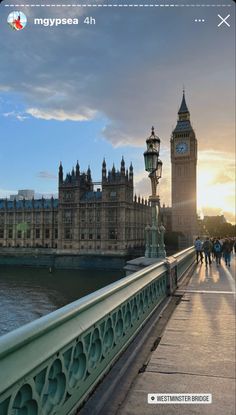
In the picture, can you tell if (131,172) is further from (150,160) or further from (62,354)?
(62,354)

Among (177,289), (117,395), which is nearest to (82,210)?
(177,289)

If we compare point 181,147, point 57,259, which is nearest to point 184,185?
point 181,147

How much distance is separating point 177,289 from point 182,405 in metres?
7.31

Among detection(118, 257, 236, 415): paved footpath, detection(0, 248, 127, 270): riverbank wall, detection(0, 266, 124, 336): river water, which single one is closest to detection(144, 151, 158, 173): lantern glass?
detection(118, 257, 236, 415): paved footpath

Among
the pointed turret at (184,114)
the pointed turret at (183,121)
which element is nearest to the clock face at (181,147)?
the pointed turret at (183,121)

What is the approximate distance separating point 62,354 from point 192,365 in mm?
2583

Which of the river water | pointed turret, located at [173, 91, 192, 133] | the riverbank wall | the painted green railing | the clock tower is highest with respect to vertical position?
pointed turret, located at [173, 91, 192, 133]

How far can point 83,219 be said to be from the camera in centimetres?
8975

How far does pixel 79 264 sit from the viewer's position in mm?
81812

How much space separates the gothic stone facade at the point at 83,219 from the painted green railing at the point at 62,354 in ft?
261

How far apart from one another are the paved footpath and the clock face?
10865cm

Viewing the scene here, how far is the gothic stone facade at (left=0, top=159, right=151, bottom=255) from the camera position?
86125 mm

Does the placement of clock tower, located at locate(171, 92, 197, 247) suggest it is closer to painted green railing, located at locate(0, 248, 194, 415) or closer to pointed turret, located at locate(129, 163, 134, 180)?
pointed turret, located at locate(129, 163, 134, 180)

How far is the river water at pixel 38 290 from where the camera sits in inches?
1366
